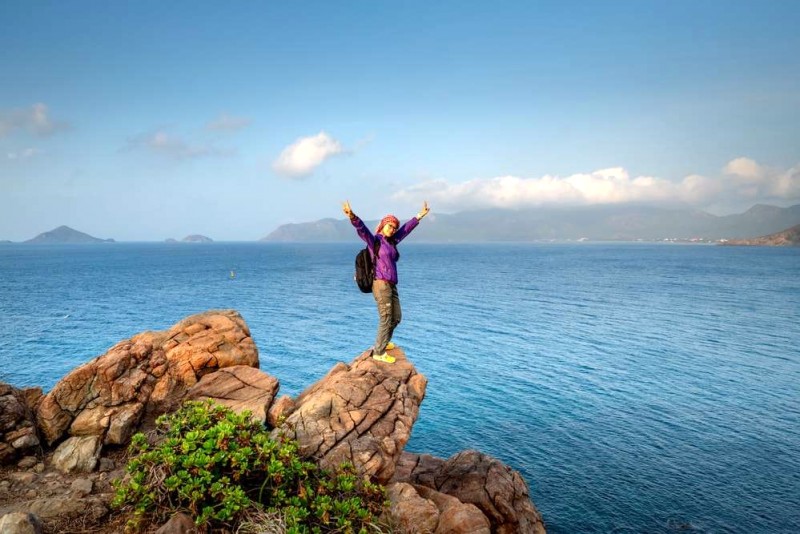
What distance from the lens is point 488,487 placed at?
60.7 ft

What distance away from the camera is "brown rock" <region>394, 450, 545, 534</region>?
17562 mm

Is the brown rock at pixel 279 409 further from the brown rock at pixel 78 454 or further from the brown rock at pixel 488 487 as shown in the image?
the brown rock at pixel 488 487

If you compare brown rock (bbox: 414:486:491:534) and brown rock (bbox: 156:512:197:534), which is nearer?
brown rock (bbox: 156:512:197:534)

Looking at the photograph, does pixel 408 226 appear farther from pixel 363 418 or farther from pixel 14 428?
pixel 14 428

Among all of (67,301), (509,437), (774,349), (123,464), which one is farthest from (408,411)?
(67,301)

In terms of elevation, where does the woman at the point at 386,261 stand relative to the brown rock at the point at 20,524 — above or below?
above

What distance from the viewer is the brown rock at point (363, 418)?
12.4 meters

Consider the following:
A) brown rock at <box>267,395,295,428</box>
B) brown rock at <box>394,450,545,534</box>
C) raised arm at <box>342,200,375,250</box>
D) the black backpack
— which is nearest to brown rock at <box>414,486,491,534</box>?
brown rock at <box>394,450,545,534</box>

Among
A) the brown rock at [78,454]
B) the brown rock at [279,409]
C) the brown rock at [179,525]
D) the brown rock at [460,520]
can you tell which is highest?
the brown rock at [179,525]

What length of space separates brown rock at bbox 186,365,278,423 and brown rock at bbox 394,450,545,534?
7.68m

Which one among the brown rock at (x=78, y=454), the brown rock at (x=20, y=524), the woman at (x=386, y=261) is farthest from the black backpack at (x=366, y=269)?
the brown rock at (x=78, y=454)

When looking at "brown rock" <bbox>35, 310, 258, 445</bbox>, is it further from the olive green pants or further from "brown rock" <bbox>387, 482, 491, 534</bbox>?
"brown rock" <bbox>387, 482, 491, 534</bbox>

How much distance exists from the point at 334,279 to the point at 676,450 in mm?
106039

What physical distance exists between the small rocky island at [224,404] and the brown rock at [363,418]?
38mm
